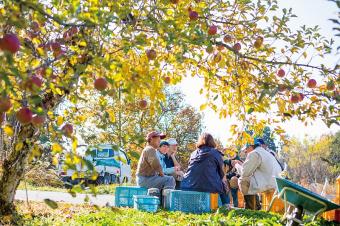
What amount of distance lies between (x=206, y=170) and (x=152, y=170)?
87cm

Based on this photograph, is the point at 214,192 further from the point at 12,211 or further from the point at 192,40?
the point at 192,40

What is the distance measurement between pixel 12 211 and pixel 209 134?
3.20 meters

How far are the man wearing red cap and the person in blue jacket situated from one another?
0.94 ft

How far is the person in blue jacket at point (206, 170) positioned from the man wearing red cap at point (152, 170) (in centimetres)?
29

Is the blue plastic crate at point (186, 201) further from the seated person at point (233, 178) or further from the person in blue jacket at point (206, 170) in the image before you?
the seated person at point (233, 178)

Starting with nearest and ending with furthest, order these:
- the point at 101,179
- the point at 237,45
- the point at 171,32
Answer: the point at 171,32 < the point at 237,45 < the point at 101,179

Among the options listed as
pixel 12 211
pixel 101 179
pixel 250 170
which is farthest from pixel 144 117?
pixel 12 211

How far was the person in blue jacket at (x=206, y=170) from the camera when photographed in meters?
6.98

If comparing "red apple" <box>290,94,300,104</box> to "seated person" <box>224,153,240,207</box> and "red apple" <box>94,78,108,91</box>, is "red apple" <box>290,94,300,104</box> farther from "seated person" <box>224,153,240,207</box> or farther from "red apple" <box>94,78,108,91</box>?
"seated person" <box>224,153,240,207</box>

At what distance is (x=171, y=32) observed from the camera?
2.69 metres

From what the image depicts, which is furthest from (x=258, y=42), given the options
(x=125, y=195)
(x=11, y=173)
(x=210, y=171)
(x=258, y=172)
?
(x=125, y=195)

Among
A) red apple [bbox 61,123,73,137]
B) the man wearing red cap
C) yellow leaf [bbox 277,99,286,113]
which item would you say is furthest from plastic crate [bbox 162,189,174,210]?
red apple [bbox 61,123,73,137]

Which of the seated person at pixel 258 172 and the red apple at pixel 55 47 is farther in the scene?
the seated person at pixel 258 172

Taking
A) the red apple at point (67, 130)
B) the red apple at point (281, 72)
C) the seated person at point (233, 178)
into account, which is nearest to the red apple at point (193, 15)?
the red apple at point (281, 72)
